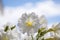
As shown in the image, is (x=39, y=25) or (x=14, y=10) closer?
(x=39, y=25)

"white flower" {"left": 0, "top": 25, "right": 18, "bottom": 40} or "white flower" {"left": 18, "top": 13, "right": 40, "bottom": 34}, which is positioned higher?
"white flower" {"left": 18, "top": 13, "right": 40, "bottom": 34}

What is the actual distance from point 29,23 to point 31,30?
4cm

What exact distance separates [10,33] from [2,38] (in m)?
0.04

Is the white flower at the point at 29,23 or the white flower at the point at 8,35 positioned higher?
the white flower at the point at 29,23

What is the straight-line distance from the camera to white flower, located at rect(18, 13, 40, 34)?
2.58 feet

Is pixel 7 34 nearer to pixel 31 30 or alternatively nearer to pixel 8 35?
pixel 8 35

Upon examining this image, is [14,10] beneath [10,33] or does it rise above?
above

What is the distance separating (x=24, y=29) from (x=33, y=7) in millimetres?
386

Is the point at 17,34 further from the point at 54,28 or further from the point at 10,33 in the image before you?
the point at 54,28

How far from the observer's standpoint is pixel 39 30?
0.77 metres

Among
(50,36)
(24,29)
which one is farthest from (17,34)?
(50,36)

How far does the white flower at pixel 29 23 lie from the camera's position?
2.58 ft

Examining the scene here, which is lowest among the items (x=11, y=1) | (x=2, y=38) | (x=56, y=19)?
(x=2, y=38)

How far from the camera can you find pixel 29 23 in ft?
2.62
